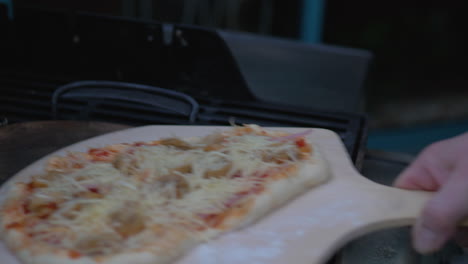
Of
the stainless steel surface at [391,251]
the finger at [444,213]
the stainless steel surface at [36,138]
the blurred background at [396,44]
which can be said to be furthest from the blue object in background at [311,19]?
the finger at [444,213]

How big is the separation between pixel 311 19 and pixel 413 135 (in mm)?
1460

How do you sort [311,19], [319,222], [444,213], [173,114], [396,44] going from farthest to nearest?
[396,44], [311,19], [173,114], [319,222], [444,213]

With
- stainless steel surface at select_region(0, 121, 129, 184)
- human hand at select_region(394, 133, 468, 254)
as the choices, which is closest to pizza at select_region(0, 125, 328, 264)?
stainless steel surface at select_region(0, 121, 129, 184)

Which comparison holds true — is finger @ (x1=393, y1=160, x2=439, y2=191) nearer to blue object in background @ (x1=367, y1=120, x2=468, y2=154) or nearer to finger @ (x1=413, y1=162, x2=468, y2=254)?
finger @ (x1=413, y1=162, x2=468, y2=254)

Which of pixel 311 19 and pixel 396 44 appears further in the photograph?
pixel 396 44

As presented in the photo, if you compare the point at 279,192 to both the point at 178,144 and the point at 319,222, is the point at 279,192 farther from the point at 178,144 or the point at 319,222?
the point at 178,144

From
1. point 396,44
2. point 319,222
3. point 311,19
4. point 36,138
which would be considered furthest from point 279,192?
point 396,44

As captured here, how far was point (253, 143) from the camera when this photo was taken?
4.66 ft

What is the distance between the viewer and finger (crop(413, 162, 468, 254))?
1009mm

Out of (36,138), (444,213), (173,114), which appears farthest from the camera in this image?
(173,114)

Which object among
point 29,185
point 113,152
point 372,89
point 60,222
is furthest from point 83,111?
point 372,89

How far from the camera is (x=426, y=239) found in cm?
104

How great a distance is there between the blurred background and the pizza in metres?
2.01

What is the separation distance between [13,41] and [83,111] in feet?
2.07
